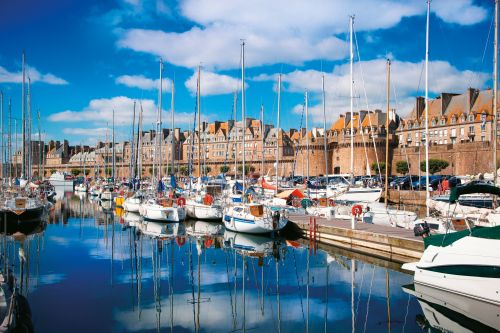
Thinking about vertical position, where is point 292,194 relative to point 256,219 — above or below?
above

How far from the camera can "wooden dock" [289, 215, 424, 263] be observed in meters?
21.1

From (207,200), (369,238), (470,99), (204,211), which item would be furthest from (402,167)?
(369,238)

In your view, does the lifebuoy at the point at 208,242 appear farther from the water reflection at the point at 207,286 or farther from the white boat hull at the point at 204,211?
the white boat hull at the point at 204,211

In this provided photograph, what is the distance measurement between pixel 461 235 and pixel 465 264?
40.5 inches

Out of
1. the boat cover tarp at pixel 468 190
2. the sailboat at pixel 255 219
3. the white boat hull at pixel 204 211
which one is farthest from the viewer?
the white boat hull at pixel 204 211

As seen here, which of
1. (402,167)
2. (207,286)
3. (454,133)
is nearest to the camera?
(207,286)

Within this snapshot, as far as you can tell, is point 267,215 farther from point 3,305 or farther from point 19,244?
point 3,305

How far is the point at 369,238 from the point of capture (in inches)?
927

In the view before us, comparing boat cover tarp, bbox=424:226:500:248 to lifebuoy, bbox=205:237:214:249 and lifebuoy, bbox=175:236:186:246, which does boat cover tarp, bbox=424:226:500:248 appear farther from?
lifebuoy, bbox=175:236:186:246

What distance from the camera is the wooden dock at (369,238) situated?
21.1 meters

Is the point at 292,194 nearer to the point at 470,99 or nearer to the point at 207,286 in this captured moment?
the point at 207,286

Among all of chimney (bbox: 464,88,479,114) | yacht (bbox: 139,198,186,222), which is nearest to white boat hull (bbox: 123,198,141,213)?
yacht (bbox: 139,198,186,222)

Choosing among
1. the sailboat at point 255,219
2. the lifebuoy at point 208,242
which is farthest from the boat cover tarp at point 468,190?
the lifebuoy at point 208,242

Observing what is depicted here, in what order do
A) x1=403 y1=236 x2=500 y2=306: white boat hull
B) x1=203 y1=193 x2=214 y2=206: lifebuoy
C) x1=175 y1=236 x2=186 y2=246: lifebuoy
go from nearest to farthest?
x1=403 y1=236 x2=500 y2=306: white boat hull → x1=175 y1=236 x2=186 y2=246: lifebuoy → x1=203 y1=193 x2=214 y2=206: lifebuoy
